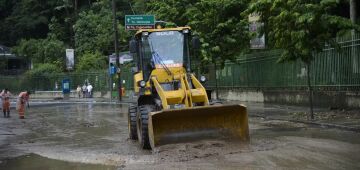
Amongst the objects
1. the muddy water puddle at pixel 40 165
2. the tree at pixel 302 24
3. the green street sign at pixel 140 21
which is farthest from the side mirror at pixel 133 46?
the green street sign at pixel 140 21

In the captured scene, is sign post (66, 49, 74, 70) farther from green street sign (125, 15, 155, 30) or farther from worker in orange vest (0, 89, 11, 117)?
worker in orange vest (0, 89, 11, 117)

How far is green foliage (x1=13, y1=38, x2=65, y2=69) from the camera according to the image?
72.9 metres

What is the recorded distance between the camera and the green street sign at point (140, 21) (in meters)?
40.4

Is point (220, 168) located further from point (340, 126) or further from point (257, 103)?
point (257, 103)

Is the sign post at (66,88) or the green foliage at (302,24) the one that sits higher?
the green foliage at (302,24)

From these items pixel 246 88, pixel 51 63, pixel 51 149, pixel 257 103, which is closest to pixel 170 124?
pixel 51 149

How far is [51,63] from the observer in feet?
243

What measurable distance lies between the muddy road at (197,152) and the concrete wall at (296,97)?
13.7 ft

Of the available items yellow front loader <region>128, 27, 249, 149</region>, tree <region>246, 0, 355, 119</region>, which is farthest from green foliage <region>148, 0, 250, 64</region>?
yellow front loader <region>128, 27, 249, 149</region>

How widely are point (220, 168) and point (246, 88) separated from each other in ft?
81.0

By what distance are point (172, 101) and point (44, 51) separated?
204ft

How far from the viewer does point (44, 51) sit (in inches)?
2921

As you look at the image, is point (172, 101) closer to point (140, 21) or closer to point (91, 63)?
point (140, 21)

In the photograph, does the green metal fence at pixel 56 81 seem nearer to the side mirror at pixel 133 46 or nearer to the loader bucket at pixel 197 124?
the side mirror at pixel 133 46
